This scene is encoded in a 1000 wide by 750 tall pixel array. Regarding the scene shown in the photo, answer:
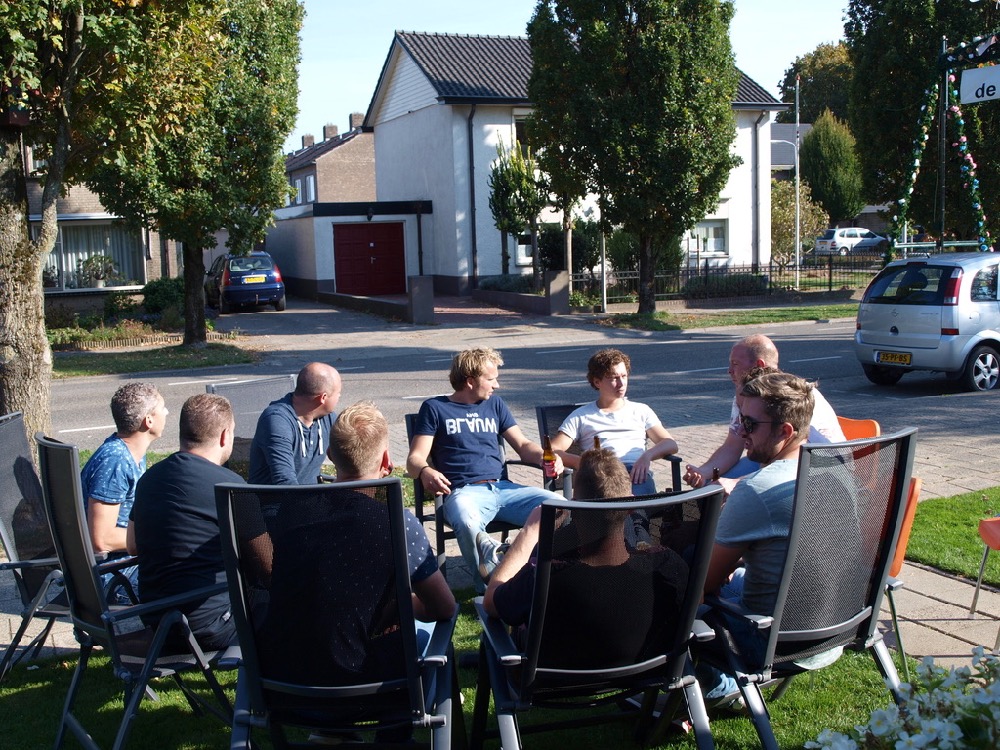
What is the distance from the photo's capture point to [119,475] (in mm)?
4562

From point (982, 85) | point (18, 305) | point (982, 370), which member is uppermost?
point (982, 85)

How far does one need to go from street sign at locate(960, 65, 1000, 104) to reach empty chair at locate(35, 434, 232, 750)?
1049 centimetres

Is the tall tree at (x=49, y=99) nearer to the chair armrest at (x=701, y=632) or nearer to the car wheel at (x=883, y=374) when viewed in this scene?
the chair armrest at (x=701, y=632)

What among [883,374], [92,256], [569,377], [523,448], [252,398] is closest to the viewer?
[523,448]

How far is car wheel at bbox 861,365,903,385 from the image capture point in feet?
42.9

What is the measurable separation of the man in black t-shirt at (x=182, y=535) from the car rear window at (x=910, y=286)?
1071 cm

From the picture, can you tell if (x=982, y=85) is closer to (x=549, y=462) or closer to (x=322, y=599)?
(x=549, y=462)

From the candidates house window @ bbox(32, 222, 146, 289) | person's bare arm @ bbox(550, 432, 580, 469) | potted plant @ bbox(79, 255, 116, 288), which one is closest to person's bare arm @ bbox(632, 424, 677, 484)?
person's bare arm @ bbox(550, 432, 580, 469)

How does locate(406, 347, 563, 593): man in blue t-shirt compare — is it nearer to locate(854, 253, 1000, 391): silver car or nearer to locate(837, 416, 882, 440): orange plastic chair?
locate(837, 416, 882, 440): orange plastic chair

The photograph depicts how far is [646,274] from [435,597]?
2072cm

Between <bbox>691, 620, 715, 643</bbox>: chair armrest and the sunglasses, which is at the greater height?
the sunglasses

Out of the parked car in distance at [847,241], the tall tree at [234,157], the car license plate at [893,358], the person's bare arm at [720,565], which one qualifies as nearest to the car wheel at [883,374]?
the car license plate at [893,358]

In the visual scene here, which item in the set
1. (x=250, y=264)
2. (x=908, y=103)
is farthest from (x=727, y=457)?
(x=250, y=264)

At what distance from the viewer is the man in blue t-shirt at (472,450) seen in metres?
5.37
